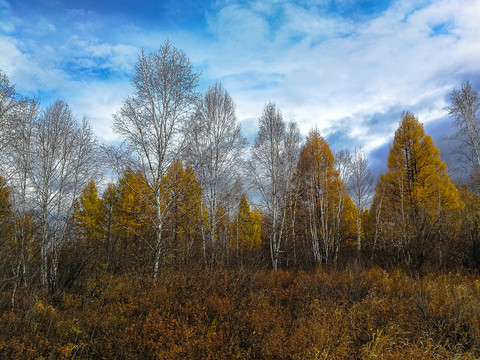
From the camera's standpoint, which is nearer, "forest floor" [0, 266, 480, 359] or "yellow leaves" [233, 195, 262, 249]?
"forest floor" [0, 266, 480, 359]

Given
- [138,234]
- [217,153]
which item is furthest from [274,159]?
[138,234]

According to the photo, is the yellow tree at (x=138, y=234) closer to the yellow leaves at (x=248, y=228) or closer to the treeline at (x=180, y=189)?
the treeline at (x=180, y=189)

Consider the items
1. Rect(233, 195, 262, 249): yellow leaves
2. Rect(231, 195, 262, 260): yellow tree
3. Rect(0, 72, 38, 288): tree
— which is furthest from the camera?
Rect(233, 195, 262, 249): yellow leaves

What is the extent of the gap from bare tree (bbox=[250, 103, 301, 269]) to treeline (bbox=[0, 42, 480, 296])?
0.19 feet

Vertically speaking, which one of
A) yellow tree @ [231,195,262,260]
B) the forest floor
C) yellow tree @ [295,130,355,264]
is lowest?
the forest floor

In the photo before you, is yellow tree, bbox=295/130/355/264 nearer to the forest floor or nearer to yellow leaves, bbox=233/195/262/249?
the forest floor

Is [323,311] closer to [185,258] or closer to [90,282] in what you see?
[185,258]

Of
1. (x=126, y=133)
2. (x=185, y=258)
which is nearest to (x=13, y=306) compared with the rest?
(x=185, y=258)

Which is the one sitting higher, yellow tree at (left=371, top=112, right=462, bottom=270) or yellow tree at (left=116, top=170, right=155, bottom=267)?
yellow tree at (left=371, top=112, right=462, bottom=270)

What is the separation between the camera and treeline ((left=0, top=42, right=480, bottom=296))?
8844 mm

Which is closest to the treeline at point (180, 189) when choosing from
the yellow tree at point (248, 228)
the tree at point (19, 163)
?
the tree at point (19, 163)

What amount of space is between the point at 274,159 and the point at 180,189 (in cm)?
629

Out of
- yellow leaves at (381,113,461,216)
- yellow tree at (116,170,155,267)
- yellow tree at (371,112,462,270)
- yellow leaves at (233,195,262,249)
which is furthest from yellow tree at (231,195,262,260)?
yellow tree at (116,170,155,267)

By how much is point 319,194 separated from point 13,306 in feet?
49.4
